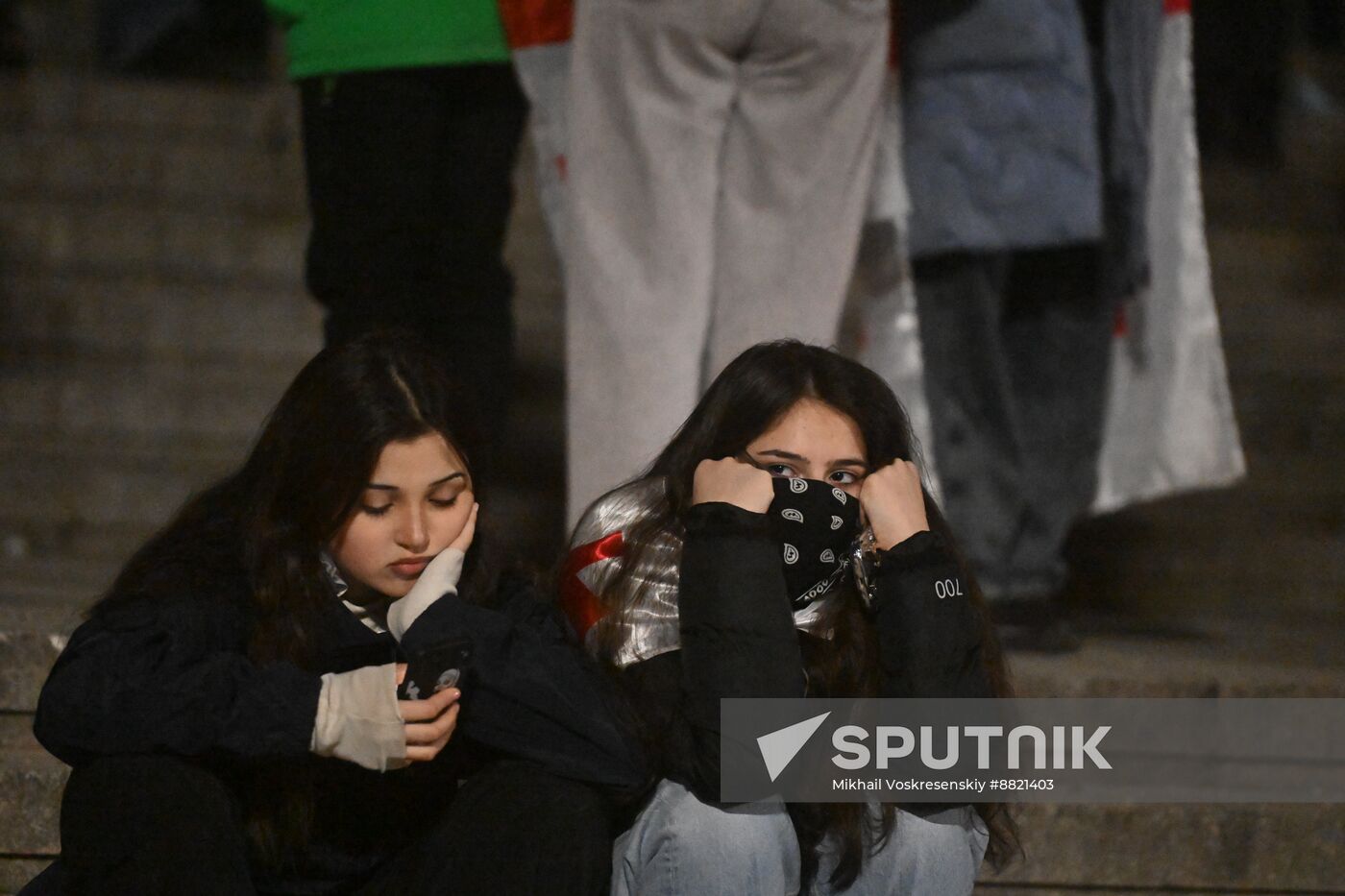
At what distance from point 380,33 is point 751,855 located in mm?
1150

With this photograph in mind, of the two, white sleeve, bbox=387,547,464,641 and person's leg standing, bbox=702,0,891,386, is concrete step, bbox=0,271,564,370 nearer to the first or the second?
person's leg standing, bbox=702,0,891,386

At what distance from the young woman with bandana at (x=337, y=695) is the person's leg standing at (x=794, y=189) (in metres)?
0.56

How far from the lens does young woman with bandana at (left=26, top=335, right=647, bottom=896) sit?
1475 mm

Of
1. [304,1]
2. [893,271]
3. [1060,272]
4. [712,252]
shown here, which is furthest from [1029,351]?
[304,1]

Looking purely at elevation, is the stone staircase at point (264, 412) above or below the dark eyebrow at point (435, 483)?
below

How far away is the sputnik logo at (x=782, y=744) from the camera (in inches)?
61.5

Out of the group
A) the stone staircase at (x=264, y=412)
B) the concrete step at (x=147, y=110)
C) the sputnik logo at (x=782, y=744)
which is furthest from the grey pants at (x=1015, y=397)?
the concrete step at (x=147, y=110)

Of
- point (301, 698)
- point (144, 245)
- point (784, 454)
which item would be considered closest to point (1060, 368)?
point (784, 454)

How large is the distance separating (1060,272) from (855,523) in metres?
0.97

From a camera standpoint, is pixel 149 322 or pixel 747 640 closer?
pixel 747 640

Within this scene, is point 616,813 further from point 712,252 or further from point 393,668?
point 712,252

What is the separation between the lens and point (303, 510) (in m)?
1.62

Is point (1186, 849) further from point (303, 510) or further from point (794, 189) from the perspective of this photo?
point (303, 510)

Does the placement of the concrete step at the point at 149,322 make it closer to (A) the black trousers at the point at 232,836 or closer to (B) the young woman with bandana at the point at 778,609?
(B) the young woman with bandana at the point at 778,609
